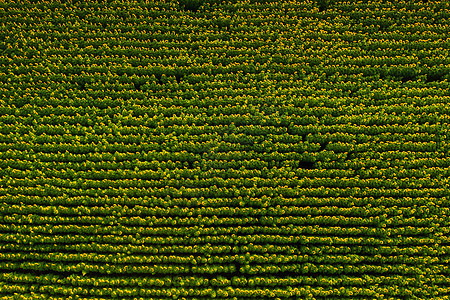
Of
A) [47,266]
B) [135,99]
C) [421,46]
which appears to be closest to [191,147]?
[135,99]

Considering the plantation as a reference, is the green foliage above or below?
above

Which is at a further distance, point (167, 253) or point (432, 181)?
point (432, 181)

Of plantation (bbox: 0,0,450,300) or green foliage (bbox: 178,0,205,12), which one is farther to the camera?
green foliage (bbox: 178,0,205,12)

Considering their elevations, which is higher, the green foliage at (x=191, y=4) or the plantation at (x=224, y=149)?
the green foliage at (x=191, y=4)

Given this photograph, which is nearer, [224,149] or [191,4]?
[224,149]

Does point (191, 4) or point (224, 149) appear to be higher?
point (191, 4)

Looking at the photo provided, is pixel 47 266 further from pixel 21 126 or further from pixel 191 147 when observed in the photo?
pixel 191 147

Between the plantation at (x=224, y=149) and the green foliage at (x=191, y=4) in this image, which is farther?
the green foliage at (x=191, y=4)

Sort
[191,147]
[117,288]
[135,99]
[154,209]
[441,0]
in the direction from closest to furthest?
[117,288] → [154,209] → [191,147] → [135,99] → [441,0]
